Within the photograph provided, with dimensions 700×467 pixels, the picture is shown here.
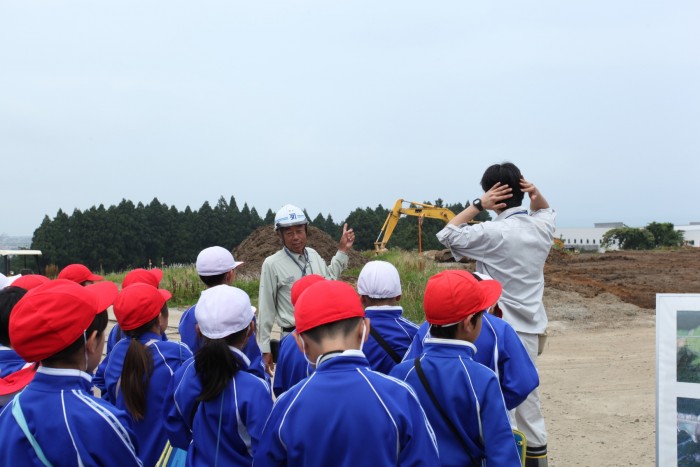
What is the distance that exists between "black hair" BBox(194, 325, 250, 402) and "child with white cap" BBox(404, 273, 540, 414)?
948mm

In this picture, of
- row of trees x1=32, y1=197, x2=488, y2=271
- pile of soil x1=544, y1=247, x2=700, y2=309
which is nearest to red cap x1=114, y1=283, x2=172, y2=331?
pile of soil x1=544, y1=247, x2=700, y2=309

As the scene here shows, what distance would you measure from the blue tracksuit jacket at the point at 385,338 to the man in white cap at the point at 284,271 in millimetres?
1407

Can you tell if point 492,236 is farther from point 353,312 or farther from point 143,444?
point 143,444

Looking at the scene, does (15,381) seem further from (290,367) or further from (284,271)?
(284,271)

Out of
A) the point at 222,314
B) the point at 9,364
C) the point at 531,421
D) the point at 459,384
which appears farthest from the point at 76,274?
the point at 459,384

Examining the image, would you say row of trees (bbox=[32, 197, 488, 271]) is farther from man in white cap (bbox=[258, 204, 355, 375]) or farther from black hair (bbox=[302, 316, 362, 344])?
black hair (bbox=[302, 316, 362, 344])

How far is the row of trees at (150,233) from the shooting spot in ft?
129

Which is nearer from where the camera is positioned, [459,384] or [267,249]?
[459,384]

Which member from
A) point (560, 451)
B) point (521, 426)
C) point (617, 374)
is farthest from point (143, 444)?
point (617, 374)

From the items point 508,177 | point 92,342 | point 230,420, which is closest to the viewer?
point 92,342

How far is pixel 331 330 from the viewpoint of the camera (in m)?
2.40

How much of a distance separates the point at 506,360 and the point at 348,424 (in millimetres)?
1288

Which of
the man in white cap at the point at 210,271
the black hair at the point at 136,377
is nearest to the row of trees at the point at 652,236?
the man in white cap at the point at 210,271

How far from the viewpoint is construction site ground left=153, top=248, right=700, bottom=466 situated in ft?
19.7
